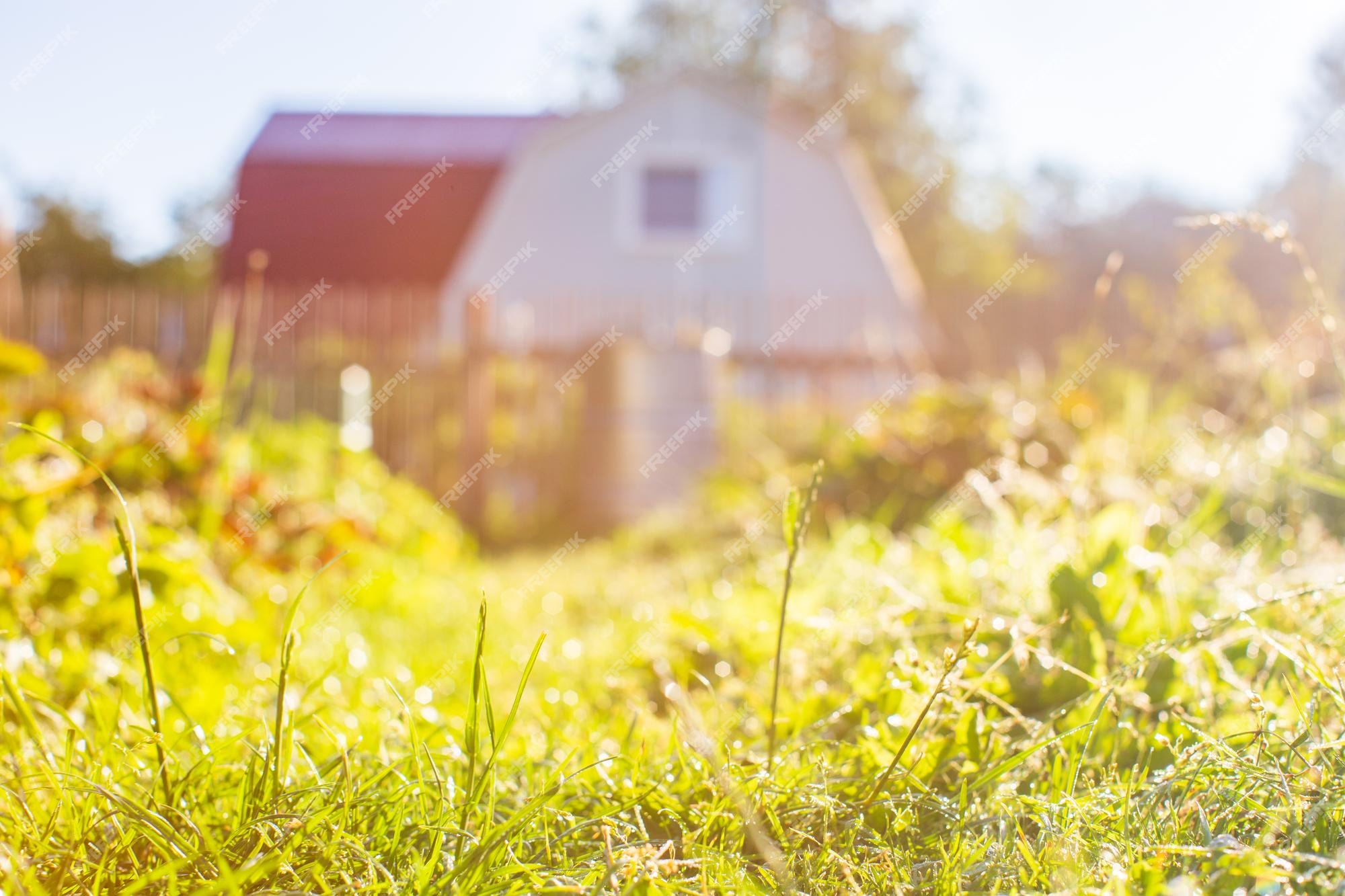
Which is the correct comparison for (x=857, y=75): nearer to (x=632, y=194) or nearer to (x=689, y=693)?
(x=632, y=194)

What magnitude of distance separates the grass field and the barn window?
1278 cm

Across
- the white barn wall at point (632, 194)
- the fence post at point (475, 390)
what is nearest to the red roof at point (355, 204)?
the white barn wall at point (632, 194)

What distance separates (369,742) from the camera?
5.02 ft

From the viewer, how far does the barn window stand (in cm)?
1591

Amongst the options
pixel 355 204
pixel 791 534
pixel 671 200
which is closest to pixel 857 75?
pixel 671 200

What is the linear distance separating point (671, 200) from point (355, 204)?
5851 millimetres

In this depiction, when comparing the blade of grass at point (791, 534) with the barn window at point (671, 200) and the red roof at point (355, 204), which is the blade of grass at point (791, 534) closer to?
the barn window at point (671, 200)

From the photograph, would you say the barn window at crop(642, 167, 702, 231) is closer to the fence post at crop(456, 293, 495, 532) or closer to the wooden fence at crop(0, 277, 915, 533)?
the wooden fence at crop(0, 277, 915, 533)

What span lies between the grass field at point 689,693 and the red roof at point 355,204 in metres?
14.4

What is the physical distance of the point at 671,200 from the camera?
1605cm

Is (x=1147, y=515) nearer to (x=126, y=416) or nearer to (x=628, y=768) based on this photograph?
(x=628, y=768)

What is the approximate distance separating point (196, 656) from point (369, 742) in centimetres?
89

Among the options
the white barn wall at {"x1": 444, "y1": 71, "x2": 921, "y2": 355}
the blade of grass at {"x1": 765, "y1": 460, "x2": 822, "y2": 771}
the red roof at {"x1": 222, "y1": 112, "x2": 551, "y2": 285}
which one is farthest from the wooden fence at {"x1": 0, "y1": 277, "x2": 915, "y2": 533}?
the red roof at {"x1": 222, "y1": 112, "x2": 551, "y2": 285}

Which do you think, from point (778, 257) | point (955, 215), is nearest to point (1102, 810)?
point (778, 257)
